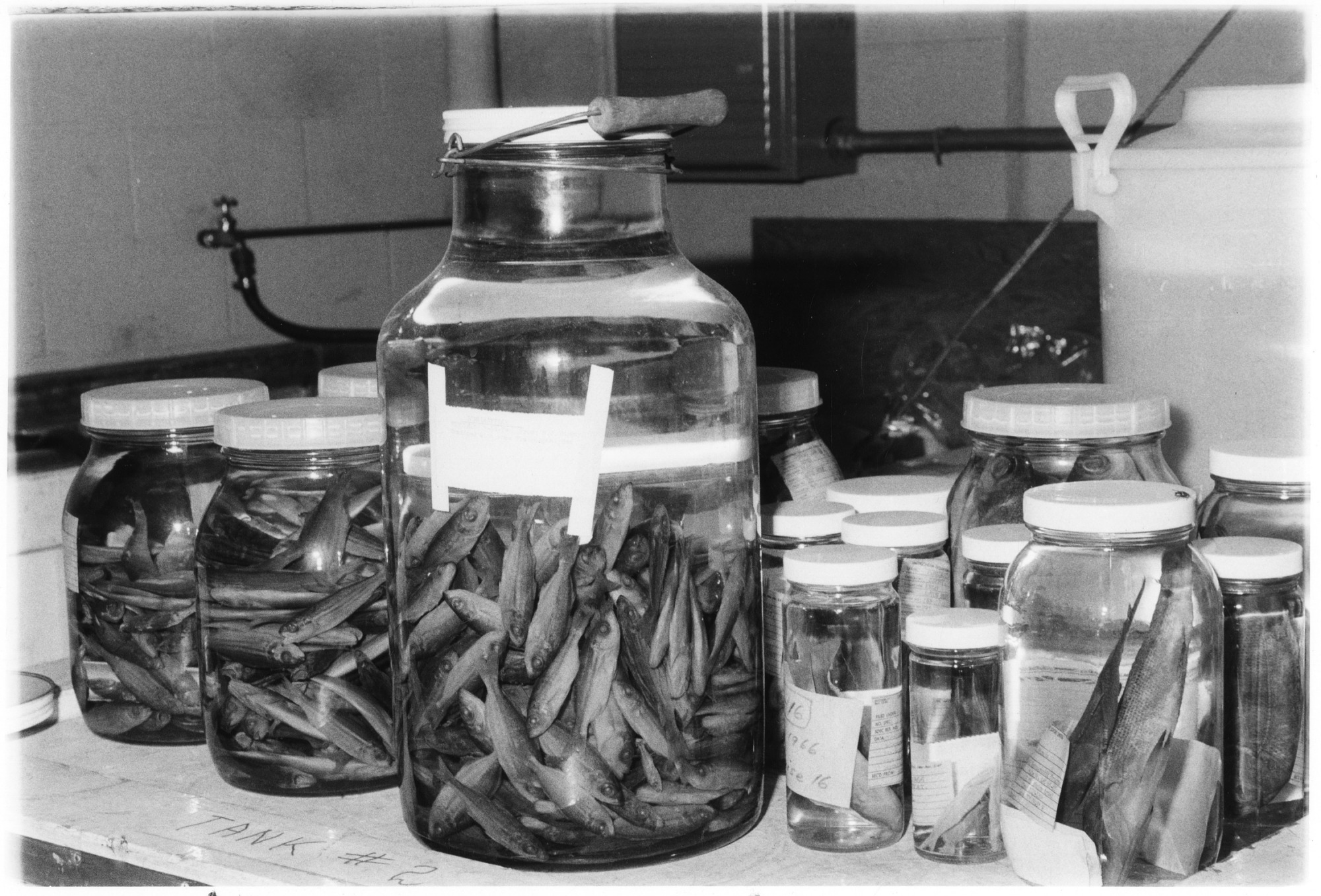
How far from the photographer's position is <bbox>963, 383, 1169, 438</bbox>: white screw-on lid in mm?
754

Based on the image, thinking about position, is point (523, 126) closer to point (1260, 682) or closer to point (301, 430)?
point (301, 430)

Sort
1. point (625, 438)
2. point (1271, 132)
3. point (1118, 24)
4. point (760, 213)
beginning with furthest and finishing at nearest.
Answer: point (760, 213) < point (1118, 24) < point (1271, 132) < point (625, 438)

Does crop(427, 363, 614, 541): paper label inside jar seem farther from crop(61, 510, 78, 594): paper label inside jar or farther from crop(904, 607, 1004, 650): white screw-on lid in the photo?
crop(61, 510, 78, 594): paper label inside jar

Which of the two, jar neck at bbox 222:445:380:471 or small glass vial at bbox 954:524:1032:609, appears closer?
small glass vial at bbox 954:524:1032:609

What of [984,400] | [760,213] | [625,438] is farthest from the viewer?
[760,213]

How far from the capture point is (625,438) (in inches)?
26.9

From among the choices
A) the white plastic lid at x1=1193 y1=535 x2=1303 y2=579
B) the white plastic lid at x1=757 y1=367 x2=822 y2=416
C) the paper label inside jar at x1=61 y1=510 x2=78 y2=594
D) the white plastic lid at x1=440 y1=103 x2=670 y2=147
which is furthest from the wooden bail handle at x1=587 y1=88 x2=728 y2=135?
the paper label inside jar at x1=61 y1=510 x2=78 y2=594

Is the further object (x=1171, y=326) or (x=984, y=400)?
(x=1171, y=326)

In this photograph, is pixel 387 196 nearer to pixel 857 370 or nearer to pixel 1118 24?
pixel 857 370

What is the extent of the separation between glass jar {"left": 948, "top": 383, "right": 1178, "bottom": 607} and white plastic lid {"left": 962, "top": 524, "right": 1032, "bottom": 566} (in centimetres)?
2

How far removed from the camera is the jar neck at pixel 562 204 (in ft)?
2.29

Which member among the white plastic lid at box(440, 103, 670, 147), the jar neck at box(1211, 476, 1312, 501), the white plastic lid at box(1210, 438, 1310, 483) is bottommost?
the jar neck at box(1211, 476, 1312, 501)

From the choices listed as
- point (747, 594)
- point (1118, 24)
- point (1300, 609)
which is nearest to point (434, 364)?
point (747, 594)

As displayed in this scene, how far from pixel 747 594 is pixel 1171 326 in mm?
372
